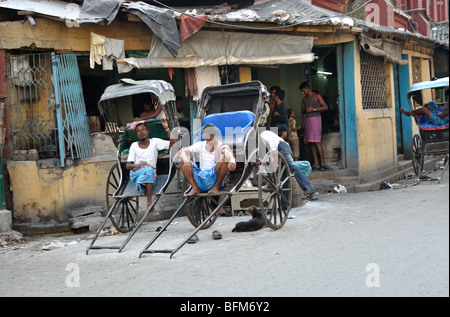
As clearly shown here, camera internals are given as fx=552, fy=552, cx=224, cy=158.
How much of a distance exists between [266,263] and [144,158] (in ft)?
9.76

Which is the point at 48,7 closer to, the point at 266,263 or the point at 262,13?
the point at 262,13

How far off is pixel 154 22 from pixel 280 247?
4.97 m

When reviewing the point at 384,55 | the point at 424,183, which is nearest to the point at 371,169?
the point at 424,183

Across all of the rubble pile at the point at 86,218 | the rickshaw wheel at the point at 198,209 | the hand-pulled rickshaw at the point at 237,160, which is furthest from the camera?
the rubble pile at the point at 86,218

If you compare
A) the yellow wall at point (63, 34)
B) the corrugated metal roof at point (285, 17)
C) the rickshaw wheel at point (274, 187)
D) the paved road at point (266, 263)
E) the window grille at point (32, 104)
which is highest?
the corrugated metal roof at point (285, 17)

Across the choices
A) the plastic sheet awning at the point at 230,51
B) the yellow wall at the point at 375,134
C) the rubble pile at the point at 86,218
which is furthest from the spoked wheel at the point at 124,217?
the yellow wall at the point at 375,134

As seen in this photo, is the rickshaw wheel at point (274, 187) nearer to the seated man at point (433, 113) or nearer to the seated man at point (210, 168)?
the seated man at point (210, 168)

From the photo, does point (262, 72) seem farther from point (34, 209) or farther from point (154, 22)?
point (34, 209)

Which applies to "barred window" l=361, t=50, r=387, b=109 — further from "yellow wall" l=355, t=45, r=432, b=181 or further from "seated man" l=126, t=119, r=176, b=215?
"seated man" l=126, t=119, r=176, b=215

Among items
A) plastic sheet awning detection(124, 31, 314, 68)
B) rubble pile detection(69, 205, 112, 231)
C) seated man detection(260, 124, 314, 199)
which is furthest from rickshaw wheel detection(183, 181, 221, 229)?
plastic sheet awning detection(124, 31, 314, 68)

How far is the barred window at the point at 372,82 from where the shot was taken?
13086 millimetres

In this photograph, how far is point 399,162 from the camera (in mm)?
15438

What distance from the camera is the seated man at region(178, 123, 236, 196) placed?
7.56 meters

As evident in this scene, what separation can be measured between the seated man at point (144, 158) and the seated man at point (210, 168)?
68 cm
